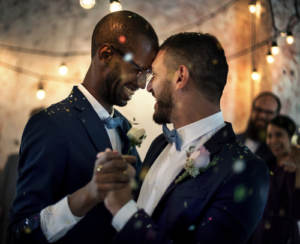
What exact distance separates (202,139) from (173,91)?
26 centimetres

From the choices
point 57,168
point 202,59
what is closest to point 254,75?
point 202,59

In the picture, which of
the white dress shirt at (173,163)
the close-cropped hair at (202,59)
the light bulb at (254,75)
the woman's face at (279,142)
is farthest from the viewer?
the light bulb at (254,75)

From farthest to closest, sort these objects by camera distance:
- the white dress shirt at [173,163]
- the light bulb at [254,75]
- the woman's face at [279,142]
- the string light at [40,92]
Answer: the light bulb at [254,75] < the string light at [40,92] < the woman's face at [279,142] < the white dress shirt at [173,163]

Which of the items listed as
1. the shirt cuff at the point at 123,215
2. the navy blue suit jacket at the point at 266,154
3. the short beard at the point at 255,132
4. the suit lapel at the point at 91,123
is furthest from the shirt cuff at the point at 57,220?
the short beard at the point at 255,132

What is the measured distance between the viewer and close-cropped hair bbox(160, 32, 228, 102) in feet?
5.22

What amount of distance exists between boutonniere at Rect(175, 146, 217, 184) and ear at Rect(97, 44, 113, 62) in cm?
63

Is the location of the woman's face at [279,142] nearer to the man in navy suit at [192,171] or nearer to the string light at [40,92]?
the man in navy suit at [192,171]

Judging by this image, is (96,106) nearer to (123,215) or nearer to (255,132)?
(123,215)

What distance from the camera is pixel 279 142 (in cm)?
324

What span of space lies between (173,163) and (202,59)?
1.64 feet

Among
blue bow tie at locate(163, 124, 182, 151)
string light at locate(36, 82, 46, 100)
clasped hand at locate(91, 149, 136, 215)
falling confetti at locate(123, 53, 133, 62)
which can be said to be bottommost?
clasped hand at locate(91, 149, 136, 215)

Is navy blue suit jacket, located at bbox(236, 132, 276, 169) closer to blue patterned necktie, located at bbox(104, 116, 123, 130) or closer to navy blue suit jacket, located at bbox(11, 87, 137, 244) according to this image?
blue patterned necktie, located at bbox(104, 116, 123, 130)

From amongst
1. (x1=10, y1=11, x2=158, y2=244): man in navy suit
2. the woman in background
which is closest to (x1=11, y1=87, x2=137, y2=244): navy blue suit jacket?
(x1=10, y1=11, x2=158, y2=244): man in navy suit

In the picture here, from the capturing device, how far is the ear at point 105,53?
1.65 metres
